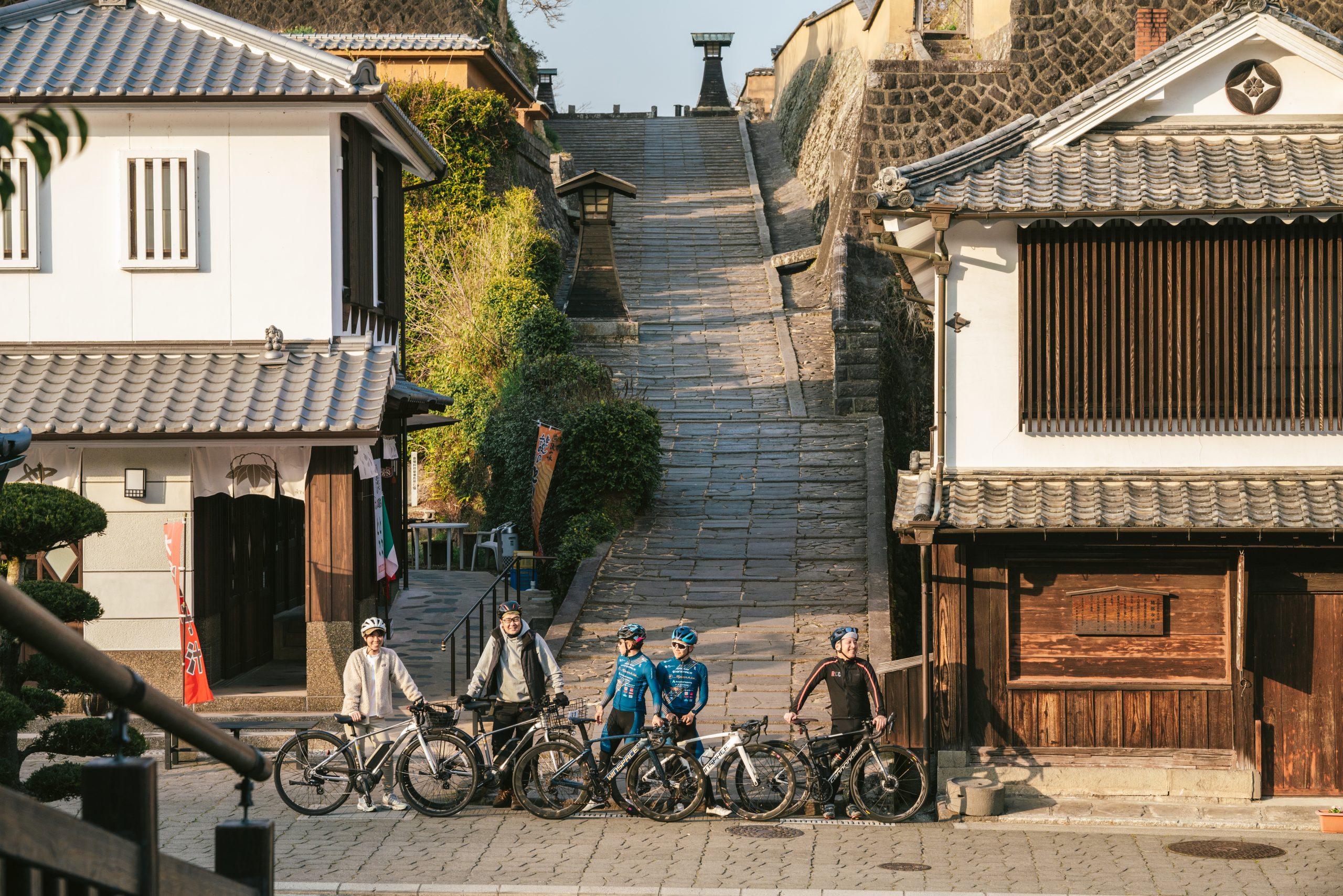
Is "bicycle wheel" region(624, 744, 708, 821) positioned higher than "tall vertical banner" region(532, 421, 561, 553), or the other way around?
"tall vertical banner" region(532, 421, 561, 553)

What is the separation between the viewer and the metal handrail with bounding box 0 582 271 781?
3826mm

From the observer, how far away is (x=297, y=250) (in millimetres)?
16109

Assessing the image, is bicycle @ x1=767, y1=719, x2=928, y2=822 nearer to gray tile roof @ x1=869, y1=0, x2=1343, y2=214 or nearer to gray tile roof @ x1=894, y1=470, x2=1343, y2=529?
gray tile roof @ x1=894, y1=470, x2=1343, y2=529

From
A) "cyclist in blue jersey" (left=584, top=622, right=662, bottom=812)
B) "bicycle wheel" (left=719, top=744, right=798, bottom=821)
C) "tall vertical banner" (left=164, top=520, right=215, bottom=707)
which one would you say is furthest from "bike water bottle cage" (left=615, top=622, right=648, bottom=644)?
"tall vertical banner" (left=164, top=520, right=215, bottom=707)

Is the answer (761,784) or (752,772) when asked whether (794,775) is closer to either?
(761,784)

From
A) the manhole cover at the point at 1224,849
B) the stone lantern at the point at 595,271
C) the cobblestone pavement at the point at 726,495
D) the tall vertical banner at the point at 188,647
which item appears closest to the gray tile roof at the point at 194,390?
the tall vertical banner at the point at 188,647

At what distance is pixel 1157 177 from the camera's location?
13086 millimetres

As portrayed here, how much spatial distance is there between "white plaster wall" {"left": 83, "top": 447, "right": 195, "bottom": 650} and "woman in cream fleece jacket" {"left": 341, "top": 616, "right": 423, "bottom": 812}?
11.7ft

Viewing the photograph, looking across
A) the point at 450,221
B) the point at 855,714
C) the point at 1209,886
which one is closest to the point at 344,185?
the point at 855,714

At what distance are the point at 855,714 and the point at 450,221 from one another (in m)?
22.0

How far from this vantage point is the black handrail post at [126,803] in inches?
166

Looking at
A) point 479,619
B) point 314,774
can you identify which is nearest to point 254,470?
point 314,774

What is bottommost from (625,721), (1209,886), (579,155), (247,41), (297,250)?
(1209,886)

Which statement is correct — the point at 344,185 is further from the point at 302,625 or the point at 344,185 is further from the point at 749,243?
the point at 749,243
